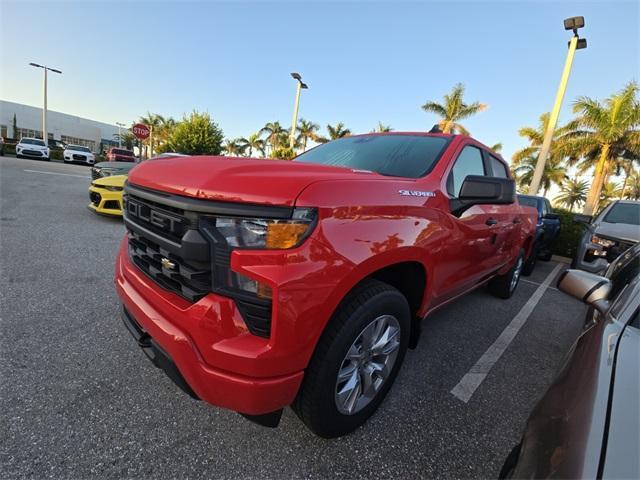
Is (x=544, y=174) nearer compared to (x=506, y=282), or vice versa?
(x=506, y=282)

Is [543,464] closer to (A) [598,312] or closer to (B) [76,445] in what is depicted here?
(A) [598,312]

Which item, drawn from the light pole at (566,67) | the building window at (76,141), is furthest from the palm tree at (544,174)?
the building window at (76,141)

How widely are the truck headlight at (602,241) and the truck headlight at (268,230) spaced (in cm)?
570

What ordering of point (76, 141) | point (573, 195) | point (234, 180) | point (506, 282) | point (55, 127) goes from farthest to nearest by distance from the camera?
1. point (76, 141)
2. point (55, 127)
3. point (573, 195)
4. point (506, 282)
5. point (234, 180)

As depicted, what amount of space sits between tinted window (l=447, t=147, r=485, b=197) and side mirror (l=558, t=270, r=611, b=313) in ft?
2.78

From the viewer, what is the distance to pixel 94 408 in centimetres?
181

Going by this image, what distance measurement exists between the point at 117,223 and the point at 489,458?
6909 millimetres

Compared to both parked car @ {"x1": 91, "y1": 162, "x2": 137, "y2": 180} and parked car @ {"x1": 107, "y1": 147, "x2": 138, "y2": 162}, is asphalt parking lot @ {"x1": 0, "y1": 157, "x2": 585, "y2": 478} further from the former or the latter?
parked car @ {"x1": 107, "y1": 147, "x2": 138, "y2": 162}

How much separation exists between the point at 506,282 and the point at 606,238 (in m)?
2.07

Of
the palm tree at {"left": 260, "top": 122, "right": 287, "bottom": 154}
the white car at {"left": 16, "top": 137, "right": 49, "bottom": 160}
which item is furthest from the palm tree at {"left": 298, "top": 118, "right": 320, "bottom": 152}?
the white car at {"left": 16, "top": 137, "right": 49, "bottom": 160}

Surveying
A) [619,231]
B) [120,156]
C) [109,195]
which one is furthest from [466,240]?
[120,156]

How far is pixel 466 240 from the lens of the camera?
94.2 inches

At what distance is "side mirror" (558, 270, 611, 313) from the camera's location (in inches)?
65.9

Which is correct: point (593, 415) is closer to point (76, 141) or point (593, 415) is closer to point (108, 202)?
point (108, 202)
